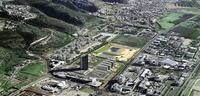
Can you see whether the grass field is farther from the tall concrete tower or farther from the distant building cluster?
the tall concrete tower

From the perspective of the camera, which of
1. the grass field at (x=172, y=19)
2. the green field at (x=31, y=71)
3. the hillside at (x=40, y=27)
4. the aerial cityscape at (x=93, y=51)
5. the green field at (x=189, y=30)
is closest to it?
the aerial cityscape at (x=93, y=51)

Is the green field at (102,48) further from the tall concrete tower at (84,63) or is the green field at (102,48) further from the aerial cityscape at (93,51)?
the tall concrete tower at (84,63)

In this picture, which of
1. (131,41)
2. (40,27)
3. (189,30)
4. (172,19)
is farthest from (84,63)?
(172,19)

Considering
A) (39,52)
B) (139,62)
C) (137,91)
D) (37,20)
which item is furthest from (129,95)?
(37,20)

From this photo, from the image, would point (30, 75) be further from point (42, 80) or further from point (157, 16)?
point (157, 16)

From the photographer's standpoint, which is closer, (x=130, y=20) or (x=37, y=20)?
(x=37, y=20)

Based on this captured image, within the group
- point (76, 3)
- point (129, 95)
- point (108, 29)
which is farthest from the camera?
point (76, 3)

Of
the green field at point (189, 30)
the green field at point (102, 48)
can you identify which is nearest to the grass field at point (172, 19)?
the green field at point (189, 30)

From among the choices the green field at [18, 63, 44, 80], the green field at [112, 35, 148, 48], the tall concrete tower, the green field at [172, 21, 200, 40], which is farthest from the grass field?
the green field at [18, 63, 44, 80]

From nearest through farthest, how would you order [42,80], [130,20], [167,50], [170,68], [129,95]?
1. [129,95]
2. [42,80]
3. [170,68]
4. [167,50]
5. [130,20]
